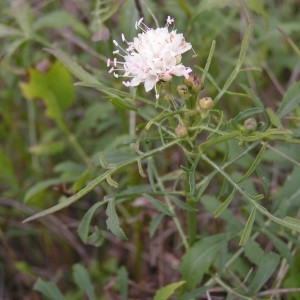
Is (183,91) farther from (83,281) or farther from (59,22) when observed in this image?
(59,22)

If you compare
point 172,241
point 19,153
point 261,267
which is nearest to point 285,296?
point 261,267

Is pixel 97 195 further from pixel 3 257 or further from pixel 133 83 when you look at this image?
pixel 133 83

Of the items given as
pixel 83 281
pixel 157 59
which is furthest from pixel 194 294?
pixel 157 59

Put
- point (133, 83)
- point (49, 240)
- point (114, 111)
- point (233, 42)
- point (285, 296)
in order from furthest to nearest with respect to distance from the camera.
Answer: point (233, 42), point (114, 111), point (49, 240), point (285, 296), point (133, 83)

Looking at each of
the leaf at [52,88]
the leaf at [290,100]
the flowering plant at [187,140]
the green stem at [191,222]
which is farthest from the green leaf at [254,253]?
the leaf at [52,88]

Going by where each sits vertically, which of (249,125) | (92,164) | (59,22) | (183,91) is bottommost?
(92,164)

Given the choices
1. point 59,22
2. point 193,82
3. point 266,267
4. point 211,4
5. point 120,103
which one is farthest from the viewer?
point 59,22
